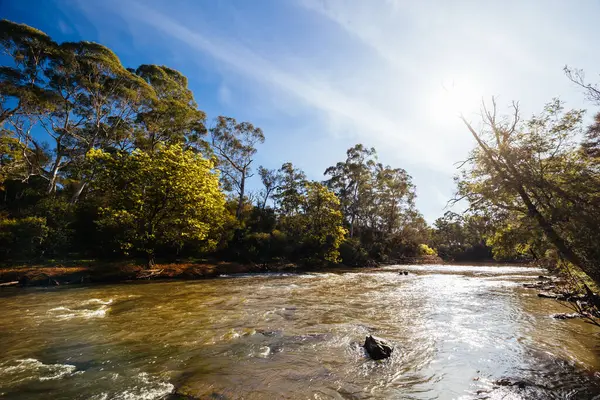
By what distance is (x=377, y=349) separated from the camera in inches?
235

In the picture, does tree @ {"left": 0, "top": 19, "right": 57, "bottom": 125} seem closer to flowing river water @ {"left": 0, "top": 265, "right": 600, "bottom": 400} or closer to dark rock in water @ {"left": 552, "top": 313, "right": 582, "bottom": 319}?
flowing river water @ {"left": 0, "top": 265, "right": 600, "bottom": 400}

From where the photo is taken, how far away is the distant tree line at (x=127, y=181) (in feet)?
63.3

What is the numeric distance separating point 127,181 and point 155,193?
2.31m

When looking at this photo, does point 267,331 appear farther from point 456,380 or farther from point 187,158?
point 187,158

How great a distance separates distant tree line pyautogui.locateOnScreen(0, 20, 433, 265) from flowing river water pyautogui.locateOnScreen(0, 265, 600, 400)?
9.05 metres

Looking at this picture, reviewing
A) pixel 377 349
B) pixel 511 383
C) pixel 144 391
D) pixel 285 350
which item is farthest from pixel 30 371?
pixel 511 383

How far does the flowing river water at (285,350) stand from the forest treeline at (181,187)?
225 cm

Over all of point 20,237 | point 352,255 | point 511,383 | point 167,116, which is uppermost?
point 167,116

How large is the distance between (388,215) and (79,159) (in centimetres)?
4756

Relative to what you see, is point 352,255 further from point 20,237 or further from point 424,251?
point 20,237

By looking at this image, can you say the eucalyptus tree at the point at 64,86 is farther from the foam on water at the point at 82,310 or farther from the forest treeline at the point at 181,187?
the foam on water at the point at 82,310

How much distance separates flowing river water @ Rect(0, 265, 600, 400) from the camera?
4586 mm

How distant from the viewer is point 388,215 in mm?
52625

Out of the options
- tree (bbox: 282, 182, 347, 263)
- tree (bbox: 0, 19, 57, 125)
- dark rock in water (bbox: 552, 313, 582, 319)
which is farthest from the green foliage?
tree (bbox: 0, 19, 57, 125)
